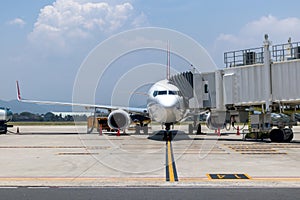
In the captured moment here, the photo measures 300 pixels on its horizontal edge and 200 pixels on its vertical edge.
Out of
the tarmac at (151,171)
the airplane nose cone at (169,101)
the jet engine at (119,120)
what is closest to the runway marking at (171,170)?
the tarmac at (151,171)

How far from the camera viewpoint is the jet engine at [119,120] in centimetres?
3228

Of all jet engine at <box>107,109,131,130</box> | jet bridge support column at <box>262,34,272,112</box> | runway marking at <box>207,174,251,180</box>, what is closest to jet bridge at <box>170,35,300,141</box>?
jet bridge support column at <box>262,34,272,112</box>

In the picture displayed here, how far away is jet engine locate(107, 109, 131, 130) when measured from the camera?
32.3 m

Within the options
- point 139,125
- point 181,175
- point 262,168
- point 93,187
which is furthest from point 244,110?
point 93,187

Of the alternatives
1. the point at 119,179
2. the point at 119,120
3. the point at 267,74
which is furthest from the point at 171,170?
the point at 119,120

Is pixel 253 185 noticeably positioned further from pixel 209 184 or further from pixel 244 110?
pixel 244 110

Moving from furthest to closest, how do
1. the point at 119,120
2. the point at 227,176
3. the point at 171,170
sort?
the point at 119,120 < the point at 171,170 < the point at 227,176

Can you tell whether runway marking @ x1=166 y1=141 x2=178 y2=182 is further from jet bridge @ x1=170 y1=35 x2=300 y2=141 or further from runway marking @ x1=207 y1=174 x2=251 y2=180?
jet bridge @ x1=170 y1=35 x2=300 y2=141

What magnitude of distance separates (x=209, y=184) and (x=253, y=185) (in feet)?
3.56

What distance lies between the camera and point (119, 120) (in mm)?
32656

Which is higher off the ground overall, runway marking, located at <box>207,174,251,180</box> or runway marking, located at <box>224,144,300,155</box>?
runway marking, located at <box>207,174,251,180</box>

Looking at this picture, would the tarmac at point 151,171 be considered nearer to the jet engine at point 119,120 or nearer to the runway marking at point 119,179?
the runway marking at point 119,179

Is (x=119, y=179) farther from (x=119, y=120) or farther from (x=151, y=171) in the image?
(x=119, y=120)

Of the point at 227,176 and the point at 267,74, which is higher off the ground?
the point at 267,74
